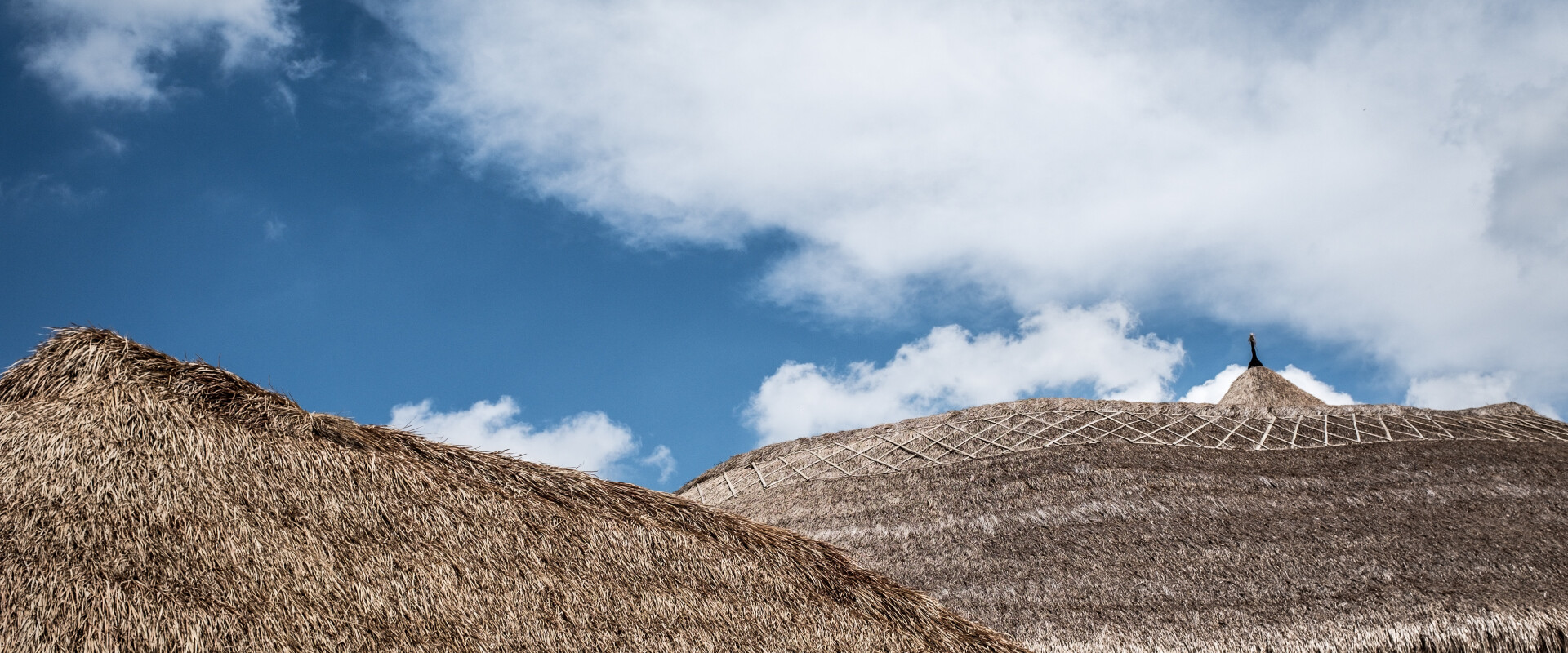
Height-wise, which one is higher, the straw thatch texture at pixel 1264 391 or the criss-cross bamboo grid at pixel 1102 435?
the straw thatch texture at pixel 1264 391

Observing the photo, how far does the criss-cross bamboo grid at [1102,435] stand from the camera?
431 inches

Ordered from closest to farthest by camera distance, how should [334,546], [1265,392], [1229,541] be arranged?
1. [334,546]
2. [1229,541]
3. [1265,392]

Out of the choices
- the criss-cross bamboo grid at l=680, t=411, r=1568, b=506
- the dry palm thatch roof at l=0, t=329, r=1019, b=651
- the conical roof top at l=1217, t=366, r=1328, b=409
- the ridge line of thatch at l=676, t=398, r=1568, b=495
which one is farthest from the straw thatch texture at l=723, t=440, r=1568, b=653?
the conical roof top at l=1217, t=366, r=1328, b=409

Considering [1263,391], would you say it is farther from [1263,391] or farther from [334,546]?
[334,546]

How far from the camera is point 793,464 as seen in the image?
1195cm

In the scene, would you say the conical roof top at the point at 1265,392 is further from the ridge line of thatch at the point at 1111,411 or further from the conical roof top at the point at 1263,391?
the ridge line of thatch at the point at 1111,411

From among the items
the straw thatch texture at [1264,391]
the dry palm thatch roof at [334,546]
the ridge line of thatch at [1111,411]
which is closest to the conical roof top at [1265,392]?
the straw thatch texture at [1264,391]

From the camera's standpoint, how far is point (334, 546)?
5.08m

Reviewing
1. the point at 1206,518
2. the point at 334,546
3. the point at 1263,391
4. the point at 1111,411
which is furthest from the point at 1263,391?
the point at 334,546

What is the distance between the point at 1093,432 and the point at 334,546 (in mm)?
8711

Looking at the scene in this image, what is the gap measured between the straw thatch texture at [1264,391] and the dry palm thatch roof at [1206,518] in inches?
125

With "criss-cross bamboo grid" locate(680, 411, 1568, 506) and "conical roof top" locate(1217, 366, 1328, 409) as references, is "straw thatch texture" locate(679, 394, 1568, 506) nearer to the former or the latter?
"criss-cross bamboo grid" locate(680, 411, 1568, 506)

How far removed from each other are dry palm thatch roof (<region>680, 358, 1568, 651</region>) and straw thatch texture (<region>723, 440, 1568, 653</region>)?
0.07ft

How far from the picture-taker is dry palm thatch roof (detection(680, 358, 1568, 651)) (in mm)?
7770
